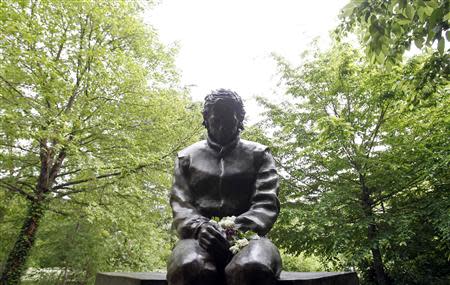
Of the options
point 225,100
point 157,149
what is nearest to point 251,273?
point 225,100

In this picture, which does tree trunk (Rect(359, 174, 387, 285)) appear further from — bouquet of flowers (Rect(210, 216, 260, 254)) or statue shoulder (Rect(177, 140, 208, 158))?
bouquet of flowers (Rect(210, 216, 260, 254))

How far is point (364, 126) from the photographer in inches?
276

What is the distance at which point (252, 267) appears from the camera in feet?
6.79

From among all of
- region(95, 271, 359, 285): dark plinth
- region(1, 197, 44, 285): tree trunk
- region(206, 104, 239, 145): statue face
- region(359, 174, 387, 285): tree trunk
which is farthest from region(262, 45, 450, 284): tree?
region(1, 197, 44, 285): tree trunk

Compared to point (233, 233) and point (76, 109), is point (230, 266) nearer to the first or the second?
point (233, 233)

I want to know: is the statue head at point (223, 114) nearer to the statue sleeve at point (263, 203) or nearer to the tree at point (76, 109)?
the statue sleeve at point (263, 203)

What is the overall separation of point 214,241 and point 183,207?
22.5 inches

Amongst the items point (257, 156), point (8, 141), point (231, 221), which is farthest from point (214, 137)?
point (8, 141)

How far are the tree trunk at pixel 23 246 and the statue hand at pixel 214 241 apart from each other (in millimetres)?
7002

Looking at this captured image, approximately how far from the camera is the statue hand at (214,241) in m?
2.28

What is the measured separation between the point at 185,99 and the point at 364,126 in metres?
5.34

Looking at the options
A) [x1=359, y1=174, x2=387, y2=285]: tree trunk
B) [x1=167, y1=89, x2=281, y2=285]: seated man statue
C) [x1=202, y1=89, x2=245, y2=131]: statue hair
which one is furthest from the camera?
[x1=359, y1=174, x2=387, y2=285]: tree trunk

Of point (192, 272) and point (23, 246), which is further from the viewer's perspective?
point (23, 246)

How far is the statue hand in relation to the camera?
2277 mm
